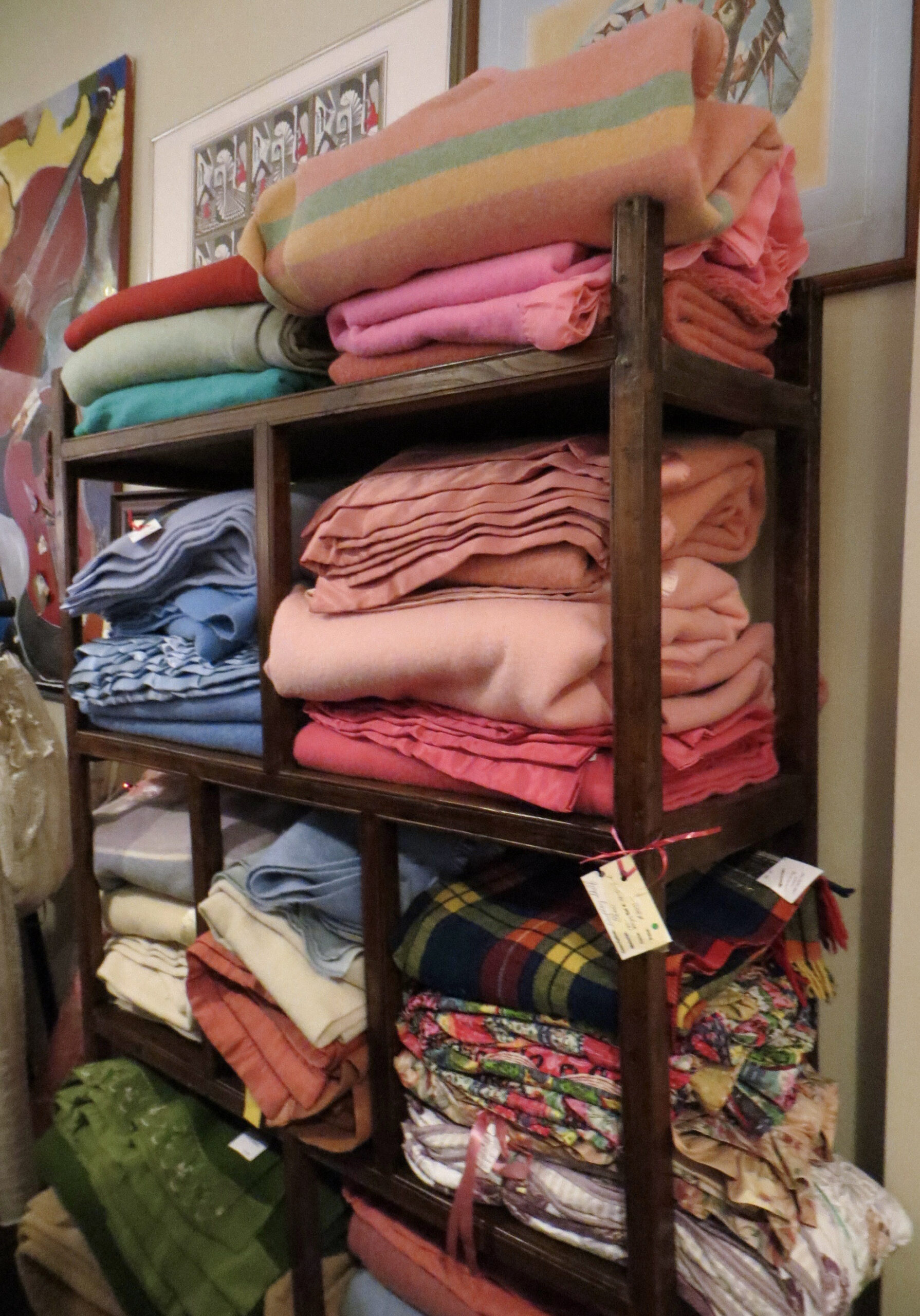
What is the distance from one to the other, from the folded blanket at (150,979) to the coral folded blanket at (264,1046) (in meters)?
0.10

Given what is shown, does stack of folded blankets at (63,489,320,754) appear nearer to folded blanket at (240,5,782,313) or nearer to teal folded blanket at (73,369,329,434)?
teal folded blanket at (73,369,329,434)

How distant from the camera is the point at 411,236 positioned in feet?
2.47

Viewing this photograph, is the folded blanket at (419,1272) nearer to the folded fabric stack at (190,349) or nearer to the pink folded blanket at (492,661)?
the pink folded blanket at (492,661)

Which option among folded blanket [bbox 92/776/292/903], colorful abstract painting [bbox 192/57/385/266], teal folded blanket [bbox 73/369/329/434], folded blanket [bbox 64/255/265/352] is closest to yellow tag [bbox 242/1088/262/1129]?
folded blanket [bbox 92/776/292/903]

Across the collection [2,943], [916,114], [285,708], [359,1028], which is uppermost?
[916,114]

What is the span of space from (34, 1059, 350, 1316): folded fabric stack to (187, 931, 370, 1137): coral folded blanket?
21 centimetres

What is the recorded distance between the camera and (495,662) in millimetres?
763

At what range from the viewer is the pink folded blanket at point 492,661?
73cm

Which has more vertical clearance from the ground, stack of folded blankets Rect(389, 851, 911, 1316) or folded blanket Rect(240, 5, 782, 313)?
folded blanket Rect(240, 5, 782, 313)

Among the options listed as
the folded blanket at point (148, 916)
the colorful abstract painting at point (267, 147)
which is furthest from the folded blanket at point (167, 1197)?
the colorful abstract painting at point (267, 147)

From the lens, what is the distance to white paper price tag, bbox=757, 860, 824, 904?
0.89 m

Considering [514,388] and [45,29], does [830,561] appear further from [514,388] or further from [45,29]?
[45,29]

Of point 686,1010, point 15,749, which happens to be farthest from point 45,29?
point 686,1010

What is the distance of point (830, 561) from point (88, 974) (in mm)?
1195
